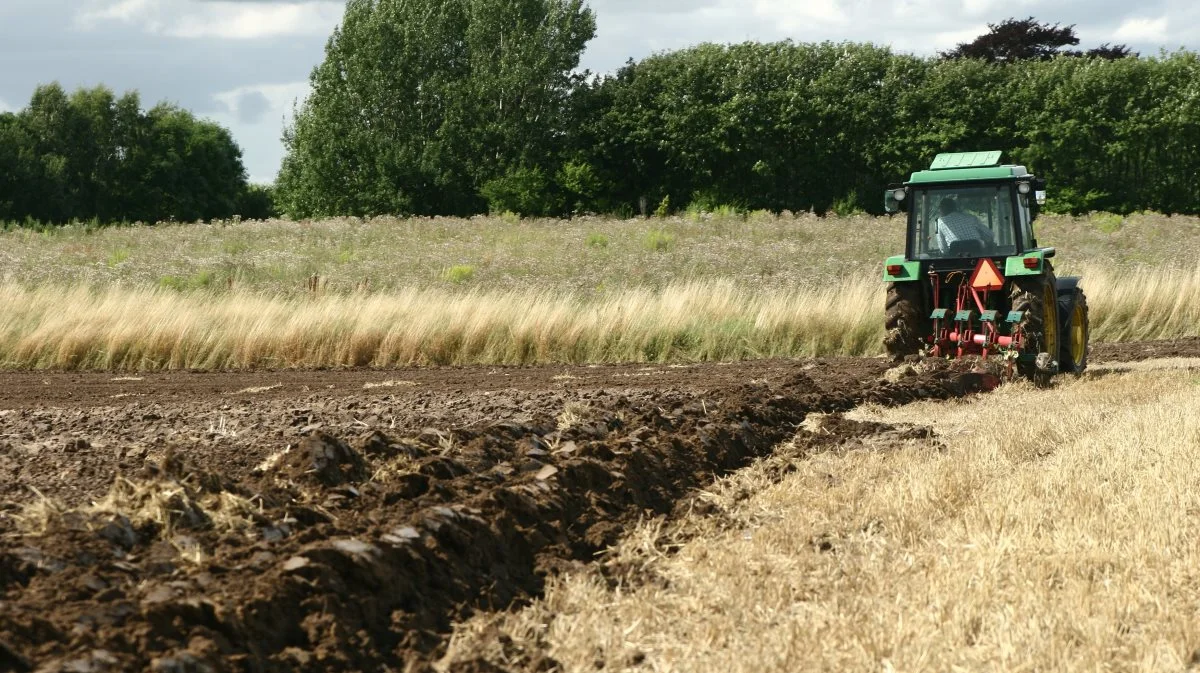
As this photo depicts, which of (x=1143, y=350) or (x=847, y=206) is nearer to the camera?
(x=1143, y=350)

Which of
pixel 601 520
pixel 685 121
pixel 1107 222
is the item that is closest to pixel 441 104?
pixel 685 121

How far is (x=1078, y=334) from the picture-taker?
1384cm

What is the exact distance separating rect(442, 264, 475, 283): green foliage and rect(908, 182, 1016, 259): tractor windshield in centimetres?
948

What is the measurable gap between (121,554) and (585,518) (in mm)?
2157

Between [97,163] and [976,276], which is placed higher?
[97,163]

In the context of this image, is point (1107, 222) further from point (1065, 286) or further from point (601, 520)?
point (601, 520)

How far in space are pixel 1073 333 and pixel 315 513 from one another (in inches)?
414

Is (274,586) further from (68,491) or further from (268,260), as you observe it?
(268,260)

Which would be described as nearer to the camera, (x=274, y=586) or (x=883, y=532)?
(x=274, y=586)

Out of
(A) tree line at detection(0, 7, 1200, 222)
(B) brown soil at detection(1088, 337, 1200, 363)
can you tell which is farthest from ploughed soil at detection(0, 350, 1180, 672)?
(A) tree line at detection(0, 7, 1200, 222)

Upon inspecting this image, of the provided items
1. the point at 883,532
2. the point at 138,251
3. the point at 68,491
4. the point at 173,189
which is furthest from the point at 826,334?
the point at 173,189

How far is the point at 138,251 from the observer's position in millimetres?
26969

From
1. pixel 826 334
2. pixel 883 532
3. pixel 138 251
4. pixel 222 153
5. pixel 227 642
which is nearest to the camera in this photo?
pixel 227 642

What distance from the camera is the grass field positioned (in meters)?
15.7
